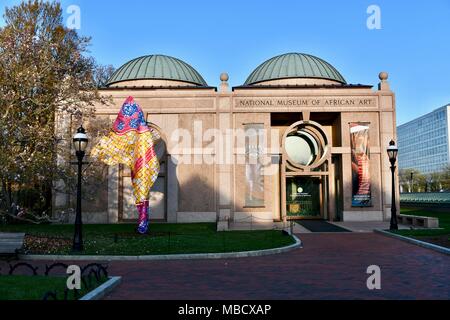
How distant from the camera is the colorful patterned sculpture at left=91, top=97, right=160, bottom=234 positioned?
19750 millimetres

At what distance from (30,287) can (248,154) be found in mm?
22992

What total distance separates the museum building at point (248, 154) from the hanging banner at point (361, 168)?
0.23 feet

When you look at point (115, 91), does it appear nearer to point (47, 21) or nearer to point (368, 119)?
point (47, 21)

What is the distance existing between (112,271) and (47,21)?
90.5 feet

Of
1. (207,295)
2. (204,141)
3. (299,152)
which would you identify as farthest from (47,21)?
(207,295)

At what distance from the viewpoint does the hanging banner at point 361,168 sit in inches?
1194

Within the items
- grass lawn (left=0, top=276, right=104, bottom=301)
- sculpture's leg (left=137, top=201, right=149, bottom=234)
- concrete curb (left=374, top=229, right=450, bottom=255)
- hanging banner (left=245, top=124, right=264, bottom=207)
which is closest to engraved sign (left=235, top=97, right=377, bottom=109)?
hanging banner (left=245, top=124, right=264, bottom=207)

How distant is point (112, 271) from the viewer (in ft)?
→ 39.0

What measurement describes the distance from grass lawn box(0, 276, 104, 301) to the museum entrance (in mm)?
23220

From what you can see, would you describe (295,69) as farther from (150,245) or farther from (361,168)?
(150,245)

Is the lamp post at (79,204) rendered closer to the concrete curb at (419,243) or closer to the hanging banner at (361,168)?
the concrete curb at (419,243)

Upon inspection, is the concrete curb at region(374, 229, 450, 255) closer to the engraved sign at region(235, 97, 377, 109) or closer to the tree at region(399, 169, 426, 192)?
the engraved sign at region(235, 97, 377, 109)

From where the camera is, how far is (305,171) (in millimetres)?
31797

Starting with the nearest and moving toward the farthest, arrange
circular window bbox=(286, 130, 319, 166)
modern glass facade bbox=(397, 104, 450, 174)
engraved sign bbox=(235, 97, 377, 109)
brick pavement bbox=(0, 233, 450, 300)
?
1. brick pavement bbox=(0, 233, 450, 300)
2. engraved sign bbox=(235, 97, 377, 109)
3. circular window bbox=(286, 130, 319, 166)
4. modern glass facade bbox=(397, 104, 450, 174)
